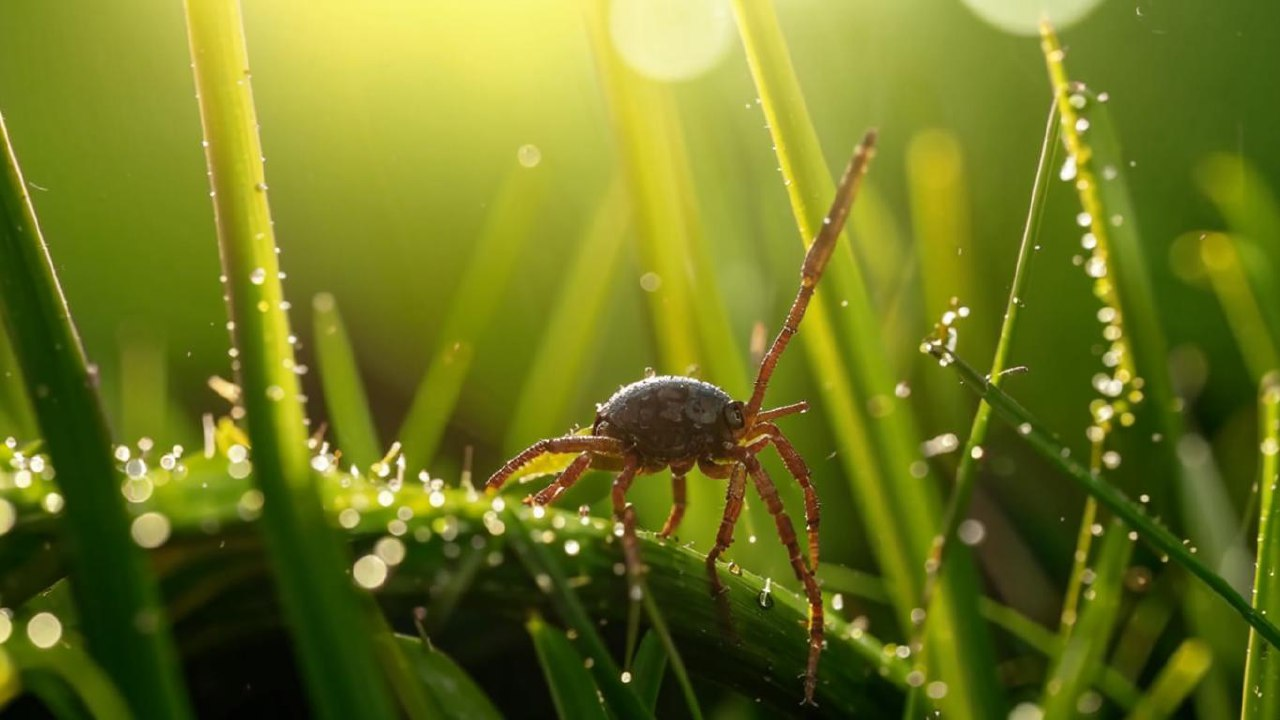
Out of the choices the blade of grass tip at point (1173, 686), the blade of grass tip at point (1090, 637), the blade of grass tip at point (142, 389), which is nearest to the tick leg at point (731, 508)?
the blade of grass tip at point (1090, 637)

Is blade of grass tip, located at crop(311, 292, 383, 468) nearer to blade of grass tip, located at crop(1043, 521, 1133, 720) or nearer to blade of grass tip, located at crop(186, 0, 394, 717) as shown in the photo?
blade of grass tip, located at crop(1043, 521, 1133, 720)

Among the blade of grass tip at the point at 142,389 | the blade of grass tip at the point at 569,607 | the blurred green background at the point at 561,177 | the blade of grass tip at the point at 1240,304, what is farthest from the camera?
the blurred green background at the point at 561,177

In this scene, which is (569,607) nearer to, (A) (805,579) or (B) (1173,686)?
(A) (805,579)

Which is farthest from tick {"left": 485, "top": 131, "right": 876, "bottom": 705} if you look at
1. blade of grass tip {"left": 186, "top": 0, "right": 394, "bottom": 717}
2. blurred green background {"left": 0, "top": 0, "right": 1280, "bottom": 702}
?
blade of grass tip {"left": 186, "top": 0, "right": 394, "bottom": 717}

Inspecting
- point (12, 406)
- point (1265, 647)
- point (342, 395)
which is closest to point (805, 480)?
point (1265, 647)

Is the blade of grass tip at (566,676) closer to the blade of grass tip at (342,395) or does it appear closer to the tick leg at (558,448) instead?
the tick leg at (558,448)

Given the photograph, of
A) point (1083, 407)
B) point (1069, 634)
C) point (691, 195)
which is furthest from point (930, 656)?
point (1083, 407)
